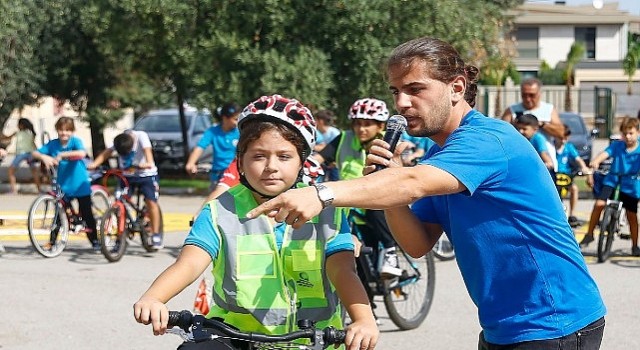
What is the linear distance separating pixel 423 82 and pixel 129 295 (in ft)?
23.8

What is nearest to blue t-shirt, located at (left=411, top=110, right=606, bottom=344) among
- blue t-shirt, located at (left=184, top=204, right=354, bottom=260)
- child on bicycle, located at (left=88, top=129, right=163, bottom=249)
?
blue t-shirt, located at (left=184, top=204, right=354, bottom=260)

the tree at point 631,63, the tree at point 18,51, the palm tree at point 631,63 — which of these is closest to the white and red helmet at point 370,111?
the tree at point 18,51

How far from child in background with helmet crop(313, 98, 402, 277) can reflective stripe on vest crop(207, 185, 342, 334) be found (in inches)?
189

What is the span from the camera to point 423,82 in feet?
11.7

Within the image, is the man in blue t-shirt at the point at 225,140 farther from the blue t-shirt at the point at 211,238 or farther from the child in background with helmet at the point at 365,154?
the blue t-shirt at the point at 211,238

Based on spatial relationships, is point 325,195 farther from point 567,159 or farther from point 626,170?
point 567,159

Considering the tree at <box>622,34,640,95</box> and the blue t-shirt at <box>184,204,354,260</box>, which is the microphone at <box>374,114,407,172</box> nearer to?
the blue t-shirt at <box>184,204,354,260</box>

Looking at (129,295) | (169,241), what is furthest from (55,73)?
(129,295)

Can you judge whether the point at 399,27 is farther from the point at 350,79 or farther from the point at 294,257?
the point at 294,257

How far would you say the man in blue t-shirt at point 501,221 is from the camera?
351cm

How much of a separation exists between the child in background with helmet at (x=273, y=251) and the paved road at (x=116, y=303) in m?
4.54

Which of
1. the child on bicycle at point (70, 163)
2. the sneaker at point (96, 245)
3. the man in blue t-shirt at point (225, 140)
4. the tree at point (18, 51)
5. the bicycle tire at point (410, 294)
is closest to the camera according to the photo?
the bicycle tire at point (410, 294)

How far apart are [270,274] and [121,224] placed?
912 cm

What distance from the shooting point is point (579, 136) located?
27812 mm
